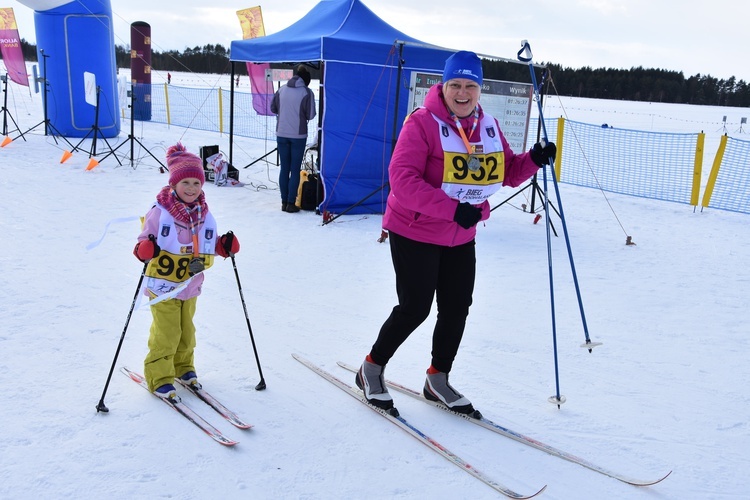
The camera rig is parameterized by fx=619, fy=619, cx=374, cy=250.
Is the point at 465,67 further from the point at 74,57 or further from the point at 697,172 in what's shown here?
the point at 74,57

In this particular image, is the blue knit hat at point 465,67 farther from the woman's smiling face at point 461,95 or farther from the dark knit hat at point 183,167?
the dark knit hat at point 183,167

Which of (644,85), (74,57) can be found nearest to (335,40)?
(74,57)

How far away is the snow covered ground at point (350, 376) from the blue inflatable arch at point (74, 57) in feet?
22.8

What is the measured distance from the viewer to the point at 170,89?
70.4 ft

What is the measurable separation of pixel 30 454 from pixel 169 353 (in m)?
0.75

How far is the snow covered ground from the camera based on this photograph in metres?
2.58

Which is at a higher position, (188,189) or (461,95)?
(461,95)

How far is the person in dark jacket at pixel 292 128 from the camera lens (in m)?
8.13

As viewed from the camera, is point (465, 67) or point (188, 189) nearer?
point (465, 67)

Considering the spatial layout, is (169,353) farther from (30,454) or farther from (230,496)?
(230,496)

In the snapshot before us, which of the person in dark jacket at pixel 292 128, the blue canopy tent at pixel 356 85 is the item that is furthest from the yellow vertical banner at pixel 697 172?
the person in dark jacket at pixel 292 128

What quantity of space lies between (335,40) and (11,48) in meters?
10.2

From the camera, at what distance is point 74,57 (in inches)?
518

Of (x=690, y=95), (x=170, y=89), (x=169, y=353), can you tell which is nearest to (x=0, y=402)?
(x=169, y=353)
